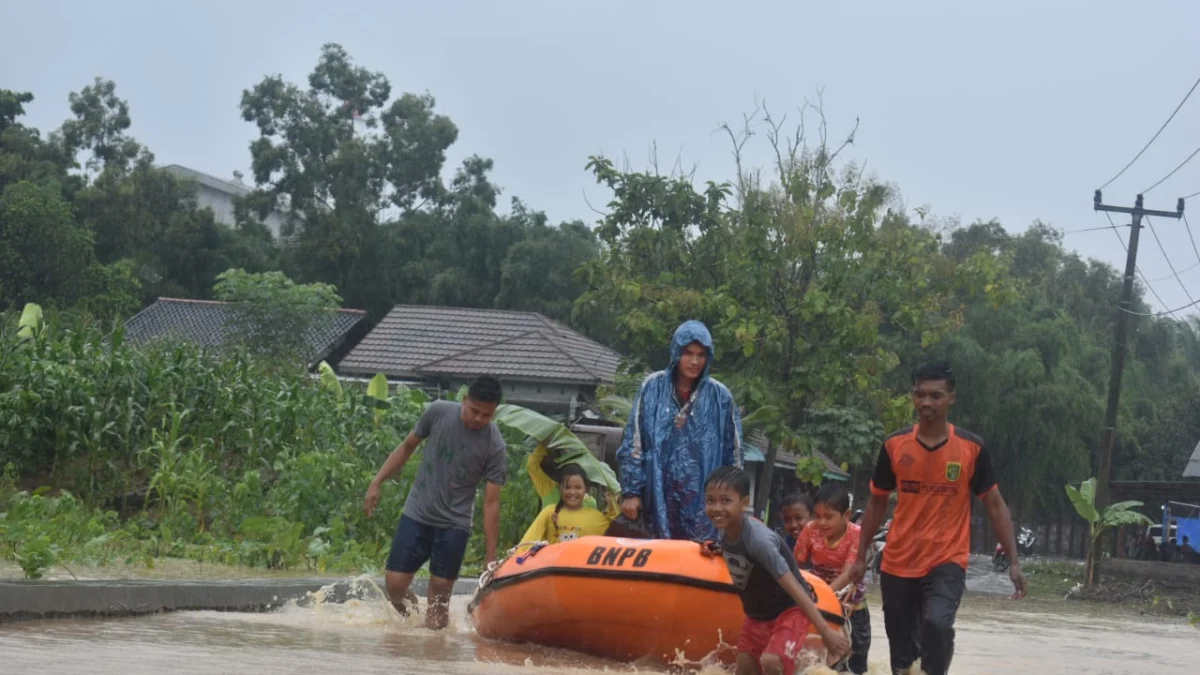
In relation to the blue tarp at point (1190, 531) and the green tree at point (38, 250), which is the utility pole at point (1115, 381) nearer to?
the blue tarp at point (1190, 531)

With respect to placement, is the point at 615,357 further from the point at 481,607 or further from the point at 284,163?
the point at 481,607

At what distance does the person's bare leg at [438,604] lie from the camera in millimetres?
9000

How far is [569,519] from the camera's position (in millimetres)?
9461

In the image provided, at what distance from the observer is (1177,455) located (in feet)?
170

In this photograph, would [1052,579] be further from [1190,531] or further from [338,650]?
[338,650]

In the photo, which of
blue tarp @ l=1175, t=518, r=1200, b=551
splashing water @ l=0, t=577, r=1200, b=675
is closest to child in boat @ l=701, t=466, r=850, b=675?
splashing water @ l=0, t=577, r=1200, b=675

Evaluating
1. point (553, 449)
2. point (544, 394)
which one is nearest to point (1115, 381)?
point (544, 394)

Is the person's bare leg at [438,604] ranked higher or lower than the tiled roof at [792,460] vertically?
lower

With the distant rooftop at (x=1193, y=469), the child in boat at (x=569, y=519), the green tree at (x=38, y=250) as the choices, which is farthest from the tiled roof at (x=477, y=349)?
the child in boat at (x=569, y=519)

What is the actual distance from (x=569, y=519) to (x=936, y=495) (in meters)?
3.18

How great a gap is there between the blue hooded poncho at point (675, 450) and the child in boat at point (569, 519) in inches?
36.1

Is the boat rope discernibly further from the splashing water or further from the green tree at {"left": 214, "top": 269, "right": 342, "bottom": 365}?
the green tree at {"left": 214, "top": 269, "right": 342, "bottom": 365}

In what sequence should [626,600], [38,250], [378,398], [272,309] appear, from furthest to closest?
[272,309] → [38,250] → [378,398] → [626,600]

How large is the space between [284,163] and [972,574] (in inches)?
1006
